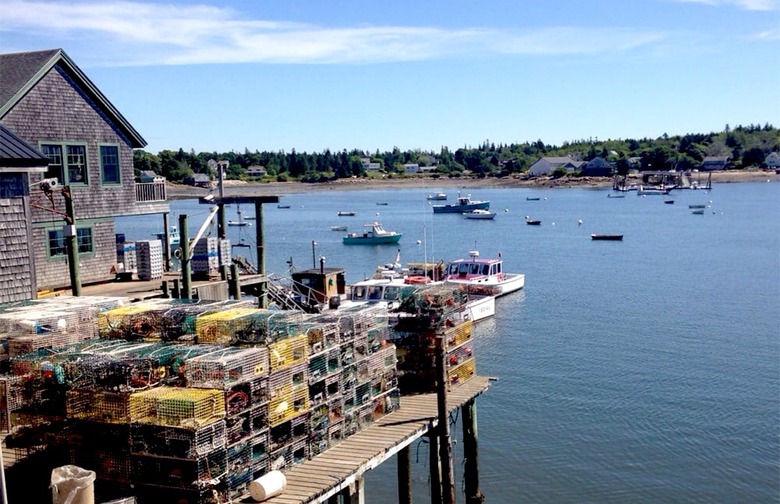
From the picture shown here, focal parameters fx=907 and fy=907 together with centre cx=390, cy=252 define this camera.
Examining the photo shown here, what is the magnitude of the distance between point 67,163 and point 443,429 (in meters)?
14.3

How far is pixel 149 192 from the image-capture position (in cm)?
2905

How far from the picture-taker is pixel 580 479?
24.3 meters

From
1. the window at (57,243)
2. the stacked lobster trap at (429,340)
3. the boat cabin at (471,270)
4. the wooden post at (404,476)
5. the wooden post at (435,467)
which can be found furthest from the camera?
the boat cabin at (471,270)

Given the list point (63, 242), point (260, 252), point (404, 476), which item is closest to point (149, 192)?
point (63, 242)

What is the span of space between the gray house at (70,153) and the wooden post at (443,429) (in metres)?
11.4

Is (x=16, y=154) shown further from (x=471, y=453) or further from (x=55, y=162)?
(x=471, y=453)

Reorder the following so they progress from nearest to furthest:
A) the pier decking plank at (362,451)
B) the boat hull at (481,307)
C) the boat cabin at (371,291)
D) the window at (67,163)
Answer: the pier decking plank at (362,451), the window at (67,163), the boat cabin at (371,291), the boat hull at (481,307)

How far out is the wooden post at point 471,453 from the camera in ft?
68.7

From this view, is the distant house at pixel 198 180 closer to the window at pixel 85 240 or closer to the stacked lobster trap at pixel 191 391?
the window at pixel 85 240

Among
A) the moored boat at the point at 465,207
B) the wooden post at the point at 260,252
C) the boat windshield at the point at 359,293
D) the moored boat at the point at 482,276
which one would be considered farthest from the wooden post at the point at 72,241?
the moored boat at the point at 465,207

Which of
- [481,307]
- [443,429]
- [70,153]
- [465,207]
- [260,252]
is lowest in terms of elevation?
[481,307]

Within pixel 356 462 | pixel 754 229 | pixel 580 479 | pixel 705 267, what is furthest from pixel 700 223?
pixel 356 462

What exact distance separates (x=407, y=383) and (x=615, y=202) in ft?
510

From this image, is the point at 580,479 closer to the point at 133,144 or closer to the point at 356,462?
the point at 356,462
